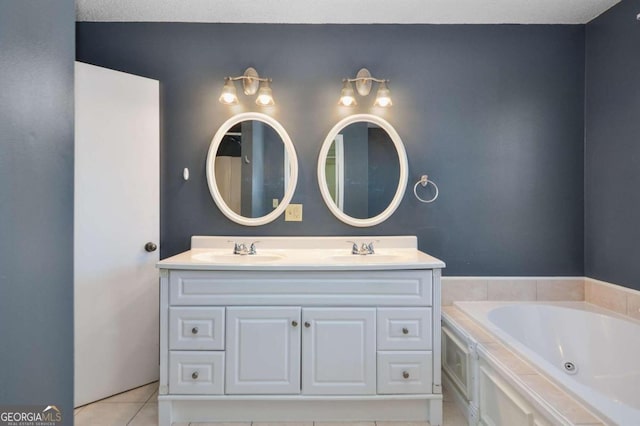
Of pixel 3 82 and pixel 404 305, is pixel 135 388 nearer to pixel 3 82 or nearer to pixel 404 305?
pixel 404 305

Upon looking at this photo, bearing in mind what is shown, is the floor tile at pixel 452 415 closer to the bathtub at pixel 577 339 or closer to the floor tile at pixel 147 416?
the bathtub at pixel 577 339

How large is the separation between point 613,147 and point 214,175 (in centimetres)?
253

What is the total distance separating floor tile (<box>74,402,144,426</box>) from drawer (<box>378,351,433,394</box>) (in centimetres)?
141

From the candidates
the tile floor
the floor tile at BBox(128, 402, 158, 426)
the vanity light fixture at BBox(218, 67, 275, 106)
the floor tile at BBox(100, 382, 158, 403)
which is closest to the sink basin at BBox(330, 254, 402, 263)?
the tile floor

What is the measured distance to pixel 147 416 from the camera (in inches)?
72.4

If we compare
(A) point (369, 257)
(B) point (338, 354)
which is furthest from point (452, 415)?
(A) point (369, 257)

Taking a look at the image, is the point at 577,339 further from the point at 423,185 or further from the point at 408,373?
the point at 423,185

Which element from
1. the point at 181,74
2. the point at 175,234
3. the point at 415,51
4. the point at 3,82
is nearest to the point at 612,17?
the point at 415,51

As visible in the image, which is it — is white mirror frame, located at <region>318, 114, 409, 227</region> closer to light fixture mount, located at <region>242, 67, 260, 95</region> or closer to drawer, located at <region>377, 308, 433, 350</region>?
light fixture mount, located at <region>242, 67, 260, 95</region>

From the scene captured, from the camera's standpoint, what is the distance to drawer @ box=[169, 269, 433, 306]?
1.74m

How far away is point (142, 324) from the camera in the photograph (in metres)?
2.14

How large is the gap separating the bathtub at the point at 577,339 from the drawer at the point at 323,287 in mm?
469

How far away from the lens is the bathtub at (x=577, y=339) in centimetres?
164

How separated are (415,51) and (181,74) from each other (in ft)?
5.30
